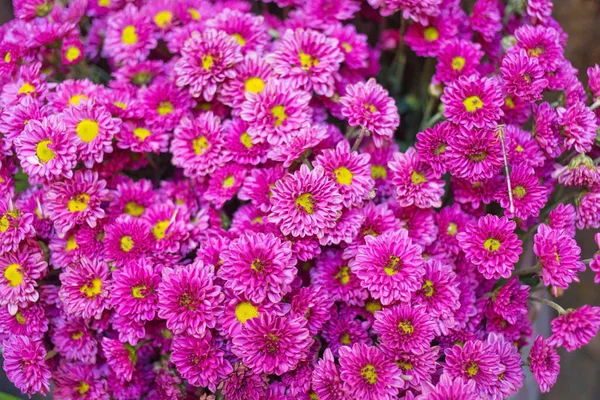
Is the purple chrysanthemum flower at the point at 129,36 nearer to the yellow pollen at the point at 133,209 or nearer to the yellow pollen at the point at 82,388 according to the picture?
the yellow pollen at the point at 133,209

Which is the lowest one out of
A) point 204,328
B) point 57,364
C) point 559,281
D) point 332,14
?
point 57,364

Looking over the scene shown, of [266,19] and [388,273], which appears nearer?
[388,273]

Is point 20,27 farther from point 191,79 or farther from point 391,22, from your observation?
point 391,22

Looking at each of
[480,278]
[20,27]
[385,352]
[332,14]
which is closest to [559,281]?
[480,278]

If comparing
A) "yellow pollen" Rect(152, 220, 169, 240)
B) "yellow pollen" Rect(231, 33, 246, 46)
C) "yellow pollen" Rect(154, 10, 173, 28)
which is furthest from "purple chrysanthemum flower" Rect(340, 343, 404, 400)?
"yellow pollen" Rect(154, 10, 173, 28)

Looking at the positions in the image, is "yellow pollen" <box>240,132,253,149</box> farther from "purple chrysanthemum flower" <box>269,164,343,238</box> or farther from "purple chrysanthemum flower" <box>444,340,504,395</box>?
"purple chrysanthemum flower" <box>444,340,504,395</box>

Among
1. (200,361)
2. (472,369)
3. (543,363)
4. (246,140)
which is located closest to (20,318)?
(200,361)
